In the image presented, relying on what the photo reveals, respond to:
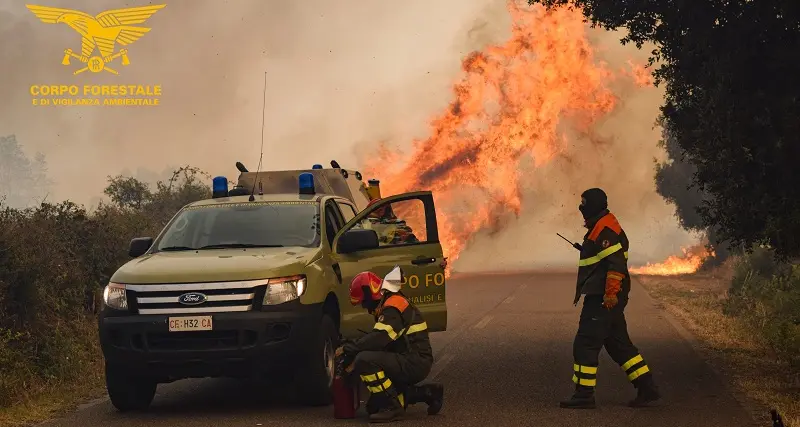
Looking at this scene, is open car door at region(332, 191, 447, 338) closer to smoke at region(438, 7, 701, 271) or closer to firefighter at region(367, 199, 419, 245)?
firefighter at region(367, 199, 419, 245)

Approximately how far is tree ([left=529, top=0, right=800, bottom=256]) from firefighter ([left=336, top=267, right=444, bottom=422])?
408 centimetres

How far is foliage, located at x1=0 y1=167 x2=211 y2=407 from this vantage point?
502 inches

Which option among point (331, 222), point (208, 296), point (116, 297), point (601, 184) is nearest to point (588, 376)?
point (331, 222)

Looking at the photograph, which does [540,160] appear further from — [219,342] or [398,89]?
[398,89]

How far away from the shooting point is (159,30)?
182m

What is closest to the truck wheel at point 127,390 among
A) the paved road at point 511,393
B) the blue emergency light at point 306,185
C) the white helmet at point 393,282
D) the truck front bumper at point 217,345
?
the paved road at point 511,393

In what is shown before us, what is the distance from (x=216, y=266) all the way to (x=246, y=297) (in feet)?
1.42

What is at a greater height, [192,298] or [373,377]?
[192,298]

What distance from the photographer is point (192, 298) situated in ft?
32.7

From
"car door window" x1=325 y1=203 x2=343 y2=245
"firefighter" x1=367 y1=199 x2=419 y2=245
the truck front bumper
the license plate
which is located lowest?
the truck front bumper

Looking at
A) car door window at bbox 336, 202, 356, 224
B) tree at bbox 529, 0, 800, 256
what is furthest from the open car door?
tree at bbox 529, 0, 800, 256

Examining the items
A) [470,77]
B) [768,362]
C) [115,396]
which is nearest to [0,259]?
[115,396]

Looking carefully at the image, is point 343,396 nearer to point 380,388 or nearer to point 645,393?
point 380,388

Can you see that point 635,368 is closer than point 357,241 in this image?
Yes
